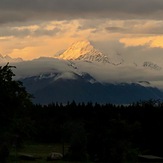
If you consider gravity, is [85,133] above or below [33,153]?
above

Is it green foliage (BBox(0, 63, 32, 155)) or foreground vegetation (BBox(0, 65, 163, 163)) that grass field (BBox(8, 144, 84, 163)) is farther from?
green foliage (BBox(0, 63, 32, 155))

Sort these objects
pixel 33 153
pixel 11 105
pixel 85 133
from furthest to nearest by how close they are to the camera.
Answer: pixel 33 153, pixel 85 133, pixel 11 105

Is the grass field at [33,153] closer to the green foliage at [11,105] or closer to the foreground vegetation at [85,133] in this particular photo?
the foreground vegetation at [85,133]

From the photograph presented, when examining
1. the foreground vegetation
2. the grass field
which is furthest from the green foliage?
the grass field

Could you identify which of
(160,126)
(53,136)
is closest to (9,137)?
(160,126)

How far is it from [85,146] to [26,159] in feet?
31.0

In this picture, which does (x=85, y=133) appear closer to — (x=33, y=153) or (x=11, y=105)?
(x=11, y=105)

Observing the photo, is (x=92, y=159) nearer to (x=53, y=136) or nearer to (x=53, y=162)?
(x=53, y=162)

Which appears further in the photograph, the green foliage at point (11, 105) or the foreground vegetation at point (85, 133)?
the green foliage at point (11, 105)

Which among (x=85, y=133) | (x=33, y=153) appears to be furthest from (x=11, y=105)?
(x=33, y=153)

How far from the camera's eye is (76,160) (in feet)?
281

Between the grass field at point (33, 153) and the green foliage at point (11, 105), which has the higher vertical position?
the green foliage at point (11, 105)

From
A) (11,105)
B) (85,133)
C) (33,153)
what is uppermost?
(11,105)

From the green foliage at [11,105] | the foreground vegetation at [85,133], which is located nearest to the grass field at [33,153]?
the foreground vegetation at [85,133]
